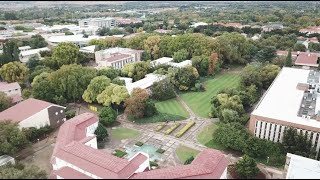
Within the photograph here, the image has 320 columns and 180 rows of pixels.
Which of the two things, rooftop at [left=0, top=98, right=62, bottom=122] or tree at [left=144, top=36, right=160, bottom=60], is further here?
tree at [left=144, top=36, right=160, bottom=60]

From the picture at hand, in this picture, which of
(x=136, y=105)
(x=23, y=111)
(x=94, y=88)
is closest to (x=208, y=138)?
(x=136, y=105)

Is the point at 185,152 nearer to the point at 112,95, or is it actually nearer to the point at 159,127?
the point at 159,127

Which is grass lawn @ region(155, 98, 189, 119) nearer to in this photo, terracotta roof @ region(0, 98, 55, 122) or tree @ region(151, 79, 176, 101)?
tree @ region(151, 79, 176, 101)

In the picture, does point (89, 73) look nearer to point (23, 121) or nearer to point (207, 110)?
point (23, 121)

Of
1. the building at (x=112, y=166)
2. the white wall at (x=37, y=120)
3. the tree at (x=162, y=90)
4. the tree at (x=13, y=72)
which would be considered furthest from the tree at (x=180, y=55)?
the building at (x=112, y=166)

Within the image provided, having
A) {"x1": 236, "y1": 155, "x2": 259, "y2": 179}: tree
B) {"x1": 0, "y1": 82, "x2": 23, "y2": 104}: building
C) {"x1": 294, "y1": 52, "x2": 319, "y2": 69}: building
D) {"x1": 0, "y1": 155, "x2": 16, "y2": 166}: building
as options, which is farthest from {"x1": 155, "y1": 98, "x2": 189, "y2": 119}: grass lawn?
{"x1": 294, "y1": 52, "x2": 319, "y2": 69}: building

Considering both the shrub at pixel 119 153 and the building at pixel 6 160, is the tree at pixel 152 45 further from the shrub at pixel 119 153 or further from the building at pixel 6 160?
the building at pixel 6 160
